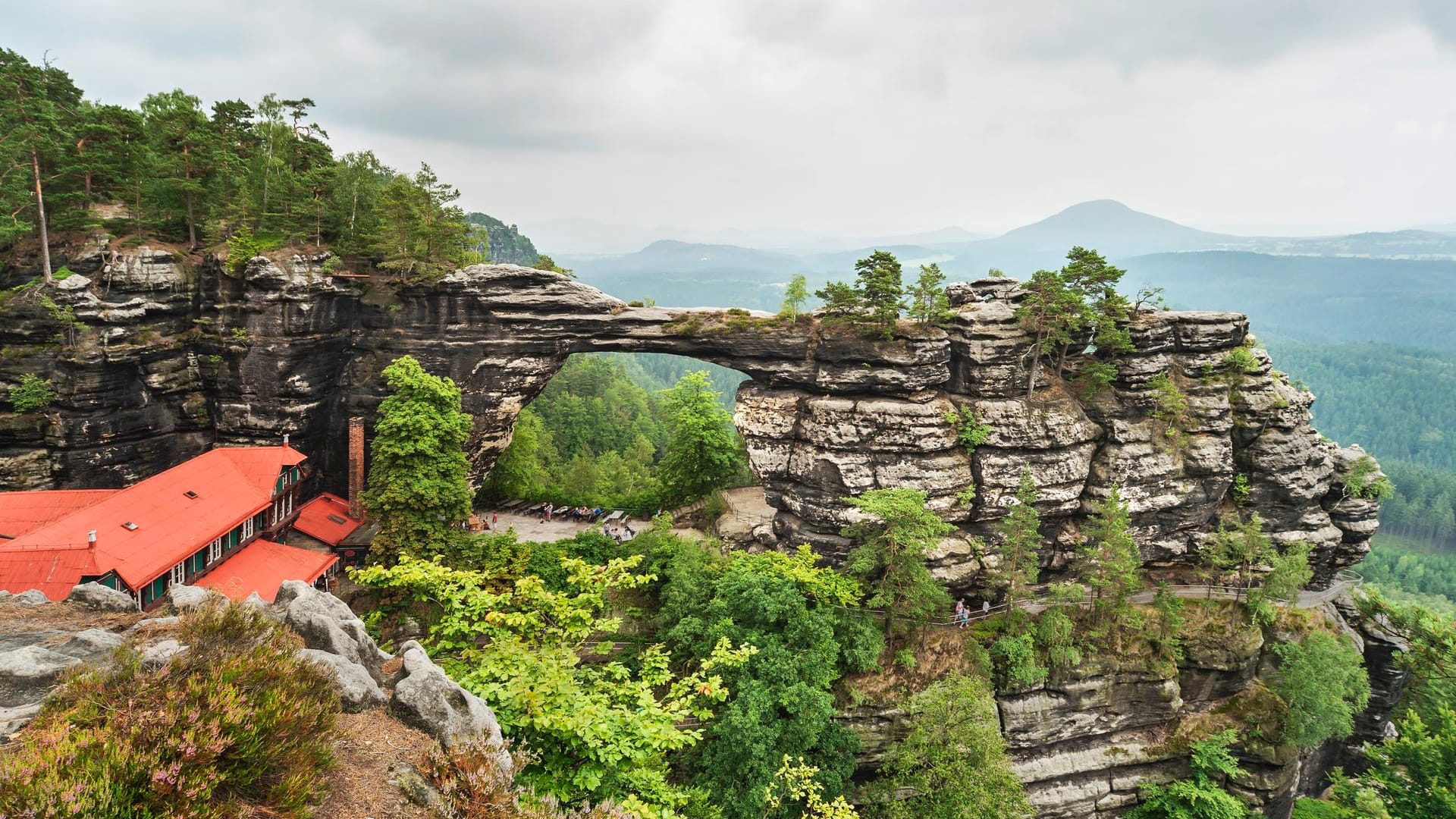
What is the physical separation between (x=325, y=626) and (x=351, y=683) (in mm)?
1877

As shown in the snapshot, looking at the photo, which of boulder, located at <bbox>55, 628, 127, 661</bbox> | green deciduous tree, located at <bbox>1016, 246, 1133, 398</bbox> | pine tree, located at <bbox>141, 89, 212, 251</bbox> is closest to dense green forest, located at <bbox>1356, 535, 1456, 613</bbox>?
green deciduous tree, located at <bbox>1016, 246, 1133, 398</bbox>

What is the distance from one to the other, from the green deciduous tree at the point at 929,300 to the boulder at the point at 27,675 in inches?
1002

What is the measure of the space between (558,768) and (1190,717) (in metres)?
26.9

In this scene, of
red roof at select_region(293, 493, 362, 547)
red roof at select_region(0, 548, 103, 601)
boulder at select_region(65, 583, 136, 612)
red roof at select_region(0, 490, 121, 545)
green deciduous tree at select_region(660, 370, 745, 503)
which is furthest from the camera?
green deciduous tree at select_region(660, 370, 745, 503)

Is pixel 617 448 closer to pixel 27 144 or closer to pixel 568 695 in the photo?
pixel 27 144

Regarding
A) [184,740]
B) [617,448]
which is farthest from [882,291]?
[617,448]

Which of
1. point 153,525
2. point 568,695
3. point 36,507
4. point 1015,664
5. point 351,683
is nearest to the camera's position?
point 351,683

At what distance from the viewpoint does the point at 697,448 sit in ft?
105

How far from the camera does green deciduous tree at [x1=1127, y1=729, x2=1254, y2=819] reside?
881 inches

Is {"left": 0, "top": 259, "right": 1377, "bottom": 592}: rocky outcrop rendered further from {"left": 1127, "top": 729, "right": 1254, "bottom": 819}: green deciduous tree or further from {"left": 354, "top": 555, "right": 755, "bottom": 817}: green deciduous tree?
{"left": 354, "top": 555, "right": 755, "bottom": 817}: green deciduous tree

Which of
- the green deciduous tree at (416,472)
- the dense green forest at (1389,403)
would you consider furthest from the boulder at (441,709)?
the dense green forest at (1389,403)

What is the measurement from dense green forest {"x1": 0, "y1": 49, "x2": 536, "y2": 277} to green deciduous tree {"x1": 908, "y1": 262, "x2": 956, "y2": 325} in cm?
2090

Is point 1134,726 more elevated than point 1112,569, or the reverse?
point 1112,569

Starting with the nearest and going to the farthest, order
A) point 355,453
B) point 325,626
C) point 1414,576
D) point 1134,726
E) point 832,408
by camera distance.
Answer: point 325,626 → point 1134,726 → point 832,408 → point 355,453 → point 1414,576
